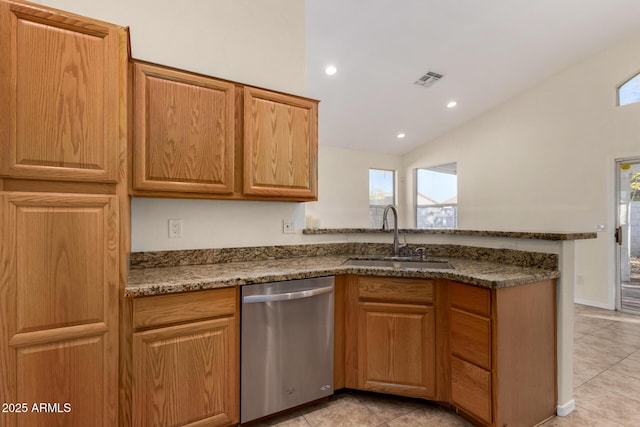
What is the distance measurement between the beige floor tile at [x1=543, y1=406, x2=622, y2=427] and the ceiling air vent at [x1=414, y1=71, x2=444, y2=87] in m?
4.00

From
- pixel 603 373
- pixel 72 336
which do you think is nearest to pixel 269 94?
pixel 72 336

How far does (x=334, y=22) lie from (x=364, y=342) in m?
3.13

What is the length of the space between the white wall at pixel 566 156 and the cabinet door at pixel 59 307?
5.40 metres

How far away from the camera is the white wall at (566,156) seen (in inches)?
162

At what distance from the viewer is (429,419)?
1828 millimetres

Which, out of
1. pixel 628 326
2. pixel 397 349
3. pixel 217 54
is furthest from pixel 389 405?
pixel 628 326

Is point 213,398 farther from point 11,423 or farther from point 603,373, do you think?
point 603,373

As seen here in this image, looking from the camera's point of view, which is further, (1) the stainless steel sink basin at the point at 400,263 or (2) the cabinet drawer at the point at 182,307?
(1) the stainless steel sink basin at the point at 400,263

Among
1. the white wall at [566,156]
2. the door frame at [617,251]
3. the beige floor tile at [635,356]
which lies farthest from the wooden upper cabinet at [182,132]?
the door frame at [617,251]

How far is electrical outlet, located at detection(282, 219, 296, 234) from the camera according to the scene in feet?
7.95

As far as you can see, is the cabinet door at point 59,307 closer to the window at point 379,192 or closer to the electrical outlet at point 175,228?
Result: the electrical outlet at point 175,228

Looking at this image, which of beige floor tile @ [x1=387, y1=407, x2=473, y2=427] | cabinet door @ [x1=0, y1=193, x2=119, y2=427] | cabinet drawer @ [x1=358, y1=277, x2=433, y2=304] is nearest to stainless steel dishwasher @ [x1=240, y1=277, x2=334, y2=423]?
cabinet drawer @ [x1=358, y1=277, x2=433, y2=304]

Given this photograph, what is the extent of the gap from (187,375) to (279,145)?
56.1 inches

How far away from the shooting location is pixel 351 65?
4.09 metres
